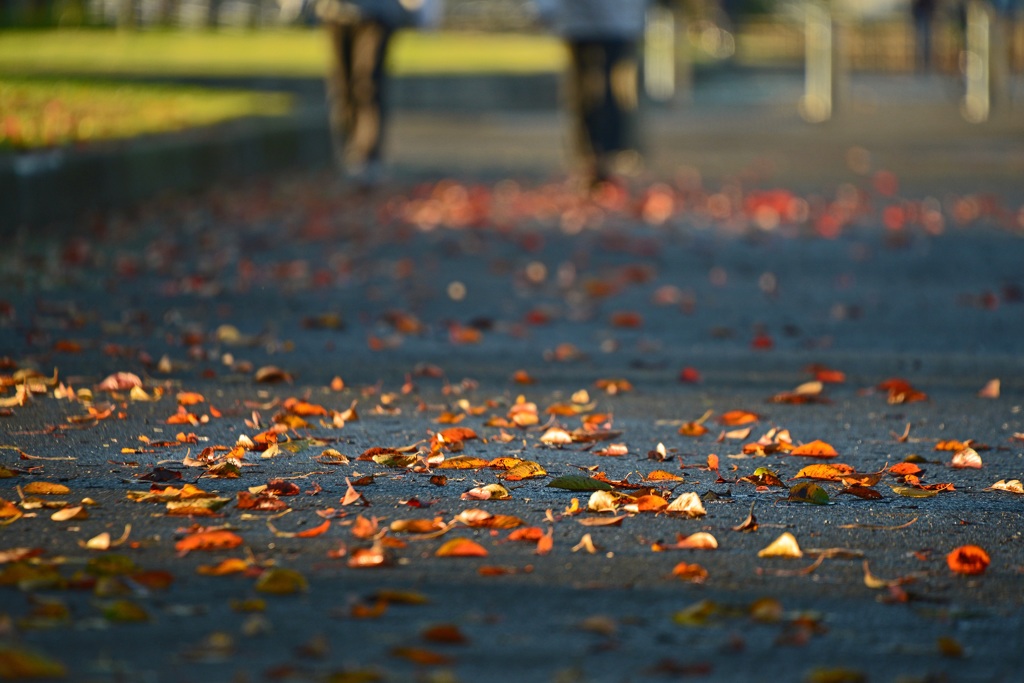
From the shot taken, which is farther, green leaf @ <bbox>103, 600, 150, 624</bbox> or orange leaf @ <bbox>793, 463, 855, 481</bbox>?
orange leaf @ <bbox>793, 463, 855, 481</bbox>

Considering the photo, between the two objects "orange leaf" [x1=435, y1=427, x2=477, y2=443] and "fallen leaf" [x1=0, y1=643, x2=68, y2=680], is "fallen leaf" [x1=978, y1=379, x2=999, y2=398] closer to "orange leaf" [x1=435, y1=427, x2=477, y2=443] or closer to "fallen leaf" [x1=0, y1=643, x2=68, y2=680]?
"orange leaf" [x1=435, y1=427, x2=477, y2=443]

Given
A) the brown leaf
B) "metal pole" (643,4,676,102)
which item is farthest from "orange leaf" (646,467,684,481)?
"metal pole" (643,4,676,102)

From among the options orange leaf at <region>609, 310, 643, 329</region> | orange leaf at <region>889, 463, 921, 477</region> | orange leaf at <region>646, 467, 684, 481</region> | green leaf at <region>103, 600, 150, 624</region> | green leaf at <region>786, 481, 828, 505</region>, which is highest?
green leaf at <region>103, 600, 150, 624</region>

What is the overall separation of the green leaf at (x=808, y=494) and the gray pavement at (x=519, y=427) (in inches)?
1.3

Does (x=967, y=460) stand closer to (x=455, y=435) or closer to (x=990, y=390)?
(x=990, y=390)

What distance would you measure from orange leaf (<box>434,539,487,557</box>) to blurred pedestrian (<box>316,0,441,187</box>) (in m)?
8.45

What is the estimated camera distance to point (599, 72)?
1206 centimetres

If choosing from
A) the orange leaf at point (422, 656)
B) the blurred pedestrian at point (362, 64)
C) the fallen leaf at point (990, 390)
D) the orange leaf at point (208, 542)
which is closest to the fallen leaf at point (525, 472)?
the orange leaf at point (208, 542)

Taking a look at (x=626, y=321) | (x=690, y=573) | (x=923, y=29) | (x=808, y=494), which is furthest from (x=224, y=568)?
(x=923, y=29)

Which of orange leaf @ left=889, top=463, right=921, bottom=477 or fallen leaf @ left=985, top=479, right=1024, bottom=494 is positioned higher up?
orange leaf @ left=889, top=463, right=921, bottom=477

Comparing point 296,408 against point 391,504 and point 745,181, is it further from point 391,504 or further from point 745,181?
point 745,181

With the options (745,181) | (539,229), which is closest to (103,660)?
(539,229)

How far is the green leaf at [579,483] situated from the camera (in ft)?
13.4

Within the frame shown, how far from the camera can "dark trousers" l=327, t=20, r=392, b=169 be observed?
1164cm
